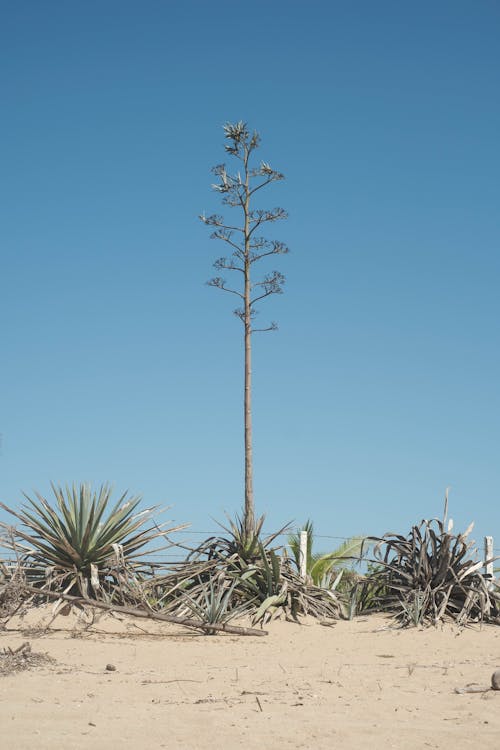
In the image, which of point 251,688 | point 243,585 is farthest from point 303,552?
point 251,688

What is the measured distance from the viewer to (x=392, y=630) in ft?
31.9

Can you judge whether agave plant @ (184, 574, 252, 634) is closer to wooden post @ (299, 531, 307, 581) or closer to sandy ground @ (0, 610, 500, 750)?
sandy ground @ (0, 610, 500, 750)

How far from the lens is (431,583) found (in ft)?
34.9

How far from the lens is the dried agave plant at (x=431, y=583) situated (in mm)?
10180

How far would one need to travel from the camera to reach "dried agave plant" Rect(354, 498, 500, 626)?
1018 cm

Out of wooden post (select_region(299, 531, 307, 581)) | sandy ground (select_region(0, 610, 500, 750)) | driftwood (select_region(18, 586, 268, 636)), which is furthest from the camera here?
wooden post (select_region(299, 531, 307, 581))

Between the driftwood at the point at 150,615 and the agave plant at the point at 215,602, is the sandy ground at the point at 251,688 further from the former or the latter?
the agave plant at the point at 215,602

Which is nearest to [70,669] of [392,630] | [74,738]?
[74,738]

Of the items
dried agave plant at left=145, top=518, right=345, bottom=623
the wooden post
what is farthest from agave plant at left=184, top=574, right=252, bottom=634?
the wooden post

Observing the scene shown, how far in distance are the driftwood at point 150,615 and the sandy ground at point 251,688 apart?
0.14 m

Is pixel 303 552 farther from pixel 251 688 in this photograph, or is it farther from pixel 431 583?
pixel 251 688

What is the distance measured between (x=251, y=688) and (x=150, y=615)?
138 inches

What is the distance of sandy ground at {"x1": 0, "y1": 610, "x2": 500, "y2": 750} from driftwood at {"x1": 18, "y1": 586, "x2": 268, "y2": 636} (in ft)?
0.47

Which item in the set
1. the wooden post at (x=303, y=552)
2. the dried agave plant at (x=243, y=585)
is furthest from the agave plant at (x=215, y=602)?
the wooden post at (x=303, y=552)
